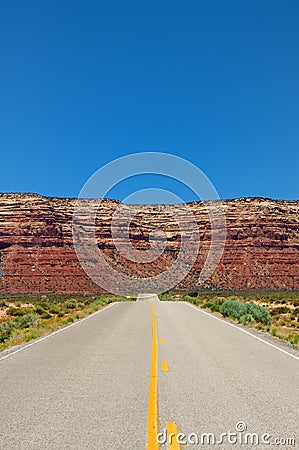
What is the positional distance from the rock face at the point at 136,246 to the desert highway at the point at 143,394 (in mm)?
71150

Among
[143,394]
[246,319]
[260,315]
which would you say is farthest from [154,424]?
[260,315]

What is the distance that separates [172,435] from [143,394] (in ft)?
7.43

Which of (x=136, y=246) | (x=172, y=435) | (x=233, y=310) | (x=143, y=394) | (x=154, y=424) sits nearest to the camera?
(x=172, y=435)

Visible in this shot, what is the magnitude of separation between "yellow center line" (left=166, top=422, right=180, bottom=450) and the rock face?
77.3 m

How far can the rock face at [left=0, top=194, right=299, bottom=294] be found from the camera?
85062 millimetres

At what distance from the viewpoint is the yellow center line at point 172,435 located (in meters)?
5.21

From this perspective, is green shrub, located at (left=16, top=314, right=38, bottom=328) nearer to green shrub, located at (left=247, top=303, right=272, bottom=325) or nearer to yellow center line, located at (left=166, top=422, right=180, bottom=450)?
green shrub, located at (left=247, top=303, right=272, bottom=325)

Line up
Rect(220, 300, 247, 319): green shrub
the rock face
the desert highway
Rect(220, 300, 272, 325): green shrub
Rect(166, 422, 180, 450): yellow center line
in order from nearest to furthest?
Rect(166, 422, 180, 450): yellow center line → the desert highway → Rect(220, 300, 272, 325): green shrub → Rect(220, 300, 247, 319): green shrub → the rock face

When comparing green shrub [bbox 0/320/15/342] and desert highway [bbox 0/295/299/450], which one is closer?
desert highway [bbox 0/295/299/450]

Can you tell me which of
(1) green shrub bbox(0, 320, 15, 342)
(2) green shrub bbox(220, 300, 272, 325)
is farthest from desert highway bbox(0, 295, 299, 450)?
(2) green shrub bbox(220, 300, 272, 325)

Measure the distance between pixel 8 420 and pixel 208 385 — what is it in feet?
11.9

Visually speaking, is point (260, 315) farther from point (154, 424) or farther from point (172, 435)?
point (172, 435)

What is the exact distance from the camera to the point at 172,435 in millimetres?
5559

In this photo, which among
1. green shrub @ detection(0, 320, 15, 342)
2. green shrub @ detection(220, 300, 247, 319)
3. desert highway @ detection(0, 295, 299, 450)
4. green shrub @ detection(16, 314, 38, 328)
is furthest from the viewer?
green shrub @ detection(220, 300, 247, 319)
